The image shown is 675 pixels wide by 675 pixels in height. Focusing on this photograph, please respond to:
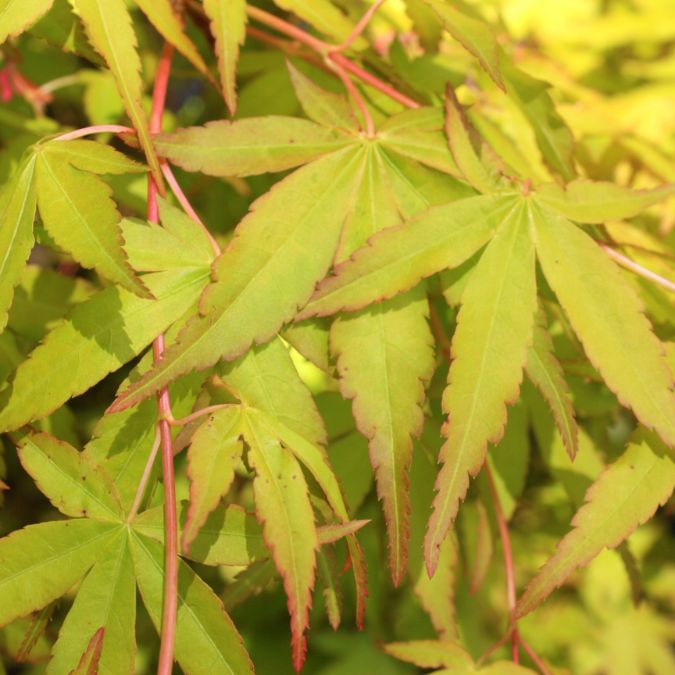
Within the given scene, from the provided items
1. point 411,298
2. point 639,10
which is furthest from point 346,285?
point 639,10

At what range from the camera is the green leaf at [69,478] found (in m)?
0.63

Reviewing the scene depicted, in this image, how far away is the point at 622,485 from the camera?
69 centimetres

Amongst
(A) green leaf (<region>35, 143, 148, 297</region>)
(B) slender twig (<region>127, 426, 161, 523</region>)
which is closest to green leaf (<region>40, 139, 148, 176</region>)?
(A) green leaf (<region>35, 143, 148, 297</region>)

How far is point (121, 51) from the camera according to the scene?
674 millimetres

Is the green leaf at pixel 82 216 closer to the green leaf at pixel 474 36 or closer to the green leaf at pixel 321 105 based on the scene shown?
the green leaf at pixel 321 105

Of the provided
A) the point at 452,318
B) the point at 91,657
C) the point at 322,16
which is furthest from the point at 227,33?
the point at 91,657

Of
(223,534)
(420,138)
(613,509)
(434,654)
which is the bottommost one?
(434,654)

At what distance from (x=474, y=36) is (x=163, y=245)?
0.34m

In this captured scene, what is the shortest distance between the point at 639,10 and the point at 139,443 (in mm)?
1757

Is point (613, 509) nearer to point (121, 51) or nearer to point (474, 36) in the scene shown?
point (474, 36)

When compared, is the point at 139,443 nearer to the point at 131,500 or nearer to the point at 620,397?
the point at 131,500

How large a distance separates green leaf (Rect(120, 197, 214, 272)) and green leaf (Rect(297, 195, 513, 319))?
4.3 inches

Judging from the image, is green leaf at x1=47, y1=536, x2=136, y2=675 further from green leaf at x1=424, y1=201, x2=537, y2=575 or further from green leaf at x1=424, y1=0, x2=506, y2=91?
green leaf at x1=424, y1=0, x2=506, y2=91

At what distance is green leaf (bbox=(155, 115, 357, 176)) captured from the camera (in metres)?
0.68
